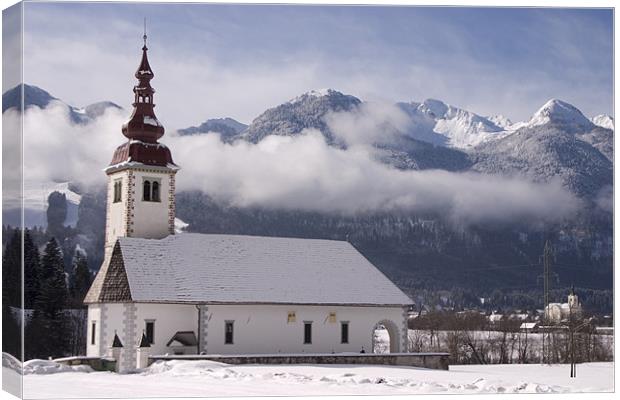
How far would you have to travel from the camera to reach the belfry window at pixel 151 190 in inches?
1999

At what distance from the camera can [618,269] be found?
33.4m

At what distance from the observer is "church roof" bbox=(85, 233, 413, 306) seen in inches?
1807

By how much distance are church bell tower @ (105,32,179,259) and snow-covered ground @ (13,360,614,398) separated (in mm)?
10940

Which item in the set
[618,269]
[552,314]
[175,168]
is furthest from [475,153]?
[618,269]

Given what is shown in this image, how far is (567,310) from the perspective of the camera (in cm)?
6669

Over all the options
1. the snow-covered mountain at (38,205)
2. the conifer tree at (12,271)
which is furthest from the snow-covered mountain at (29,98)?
the conifer tree at (12,271)

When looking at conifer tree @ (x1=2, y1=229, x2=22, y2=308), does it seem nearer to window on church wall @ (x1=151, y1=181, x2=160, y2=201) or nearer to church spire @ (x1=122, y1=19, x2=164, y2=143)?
church spire @ (x1=122, y1=19, x2=164, y2=143)

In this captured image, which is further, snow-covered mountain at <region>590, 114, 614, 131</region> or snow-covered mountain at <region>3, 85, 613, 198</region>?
snow-covered mountain at <region>3, 85, 613, 198</region>

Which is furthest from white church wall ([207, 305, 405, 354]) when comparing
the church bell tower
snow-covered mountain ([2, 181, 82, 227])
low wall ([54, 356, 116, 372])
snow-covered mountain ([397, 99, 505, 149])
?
snow-covered mountain ([397, 99, 505, 149])

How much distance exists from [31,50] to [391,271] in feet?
321

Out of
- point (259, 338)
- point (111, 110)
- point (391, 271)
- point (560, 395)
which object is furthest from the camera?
point (391, 271)

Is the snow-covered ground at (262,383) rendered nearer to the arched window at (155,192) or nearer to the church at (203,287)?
the church at (203,287)

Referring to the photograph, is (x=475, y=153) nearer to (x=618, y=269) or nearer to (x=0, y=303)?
(x=618, y=269)

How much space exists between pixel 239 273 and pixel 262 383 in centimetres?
1377
